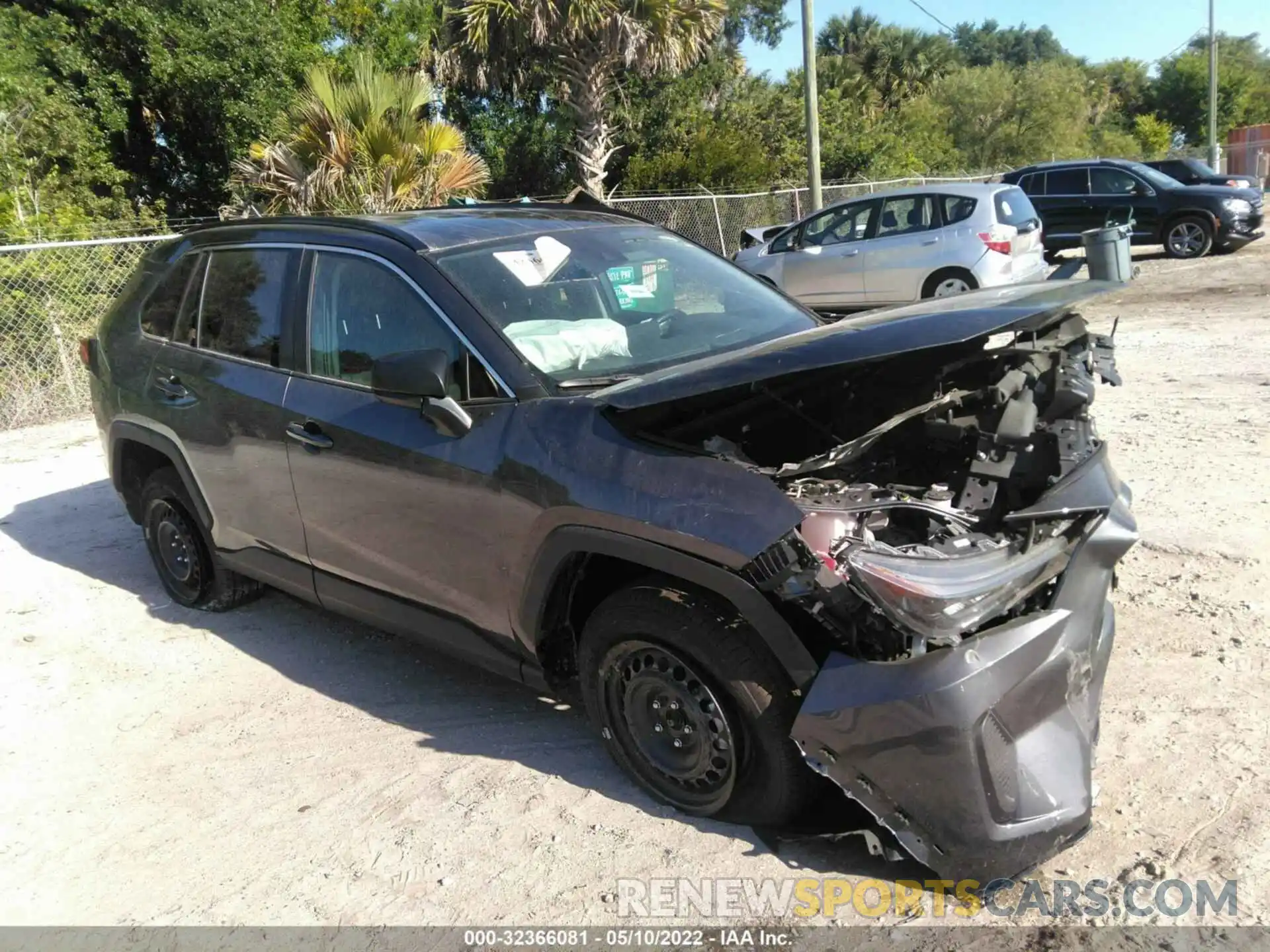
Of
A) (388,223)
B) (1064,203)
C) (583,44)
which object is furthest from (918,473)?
(583,44)

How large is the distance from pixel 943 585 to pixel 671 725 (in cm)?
100

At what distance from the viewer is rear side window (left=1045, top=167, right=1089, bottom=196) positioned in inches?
659

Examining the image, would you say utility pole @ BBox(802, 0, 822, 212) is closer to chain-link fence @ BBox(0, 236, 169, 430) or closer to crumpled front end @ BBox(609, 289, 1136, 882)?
chain-link fence @ BBox(0, 236, 169, 430)

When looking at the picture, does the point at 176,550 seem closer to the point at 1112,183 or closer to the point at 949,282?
the point at 949,282

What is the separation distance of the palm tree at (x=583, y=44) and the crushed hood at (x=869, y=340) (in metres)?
16.1

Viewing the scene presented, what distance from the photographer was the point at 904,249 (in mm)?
12117

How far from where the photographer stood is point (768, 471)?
2.75 metres

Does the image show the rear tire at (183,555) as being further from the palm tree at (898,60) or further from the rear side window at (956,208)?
the palm tree at (898,60)

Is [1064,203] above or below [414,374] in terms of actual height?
above

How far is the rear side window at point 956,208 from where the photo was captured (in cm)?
1169

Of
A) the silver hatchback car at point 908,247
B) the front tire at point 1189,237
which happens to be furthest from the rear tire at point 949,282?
the front tire at point 1189,237

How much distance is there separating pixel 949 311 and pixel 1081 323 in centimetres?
71

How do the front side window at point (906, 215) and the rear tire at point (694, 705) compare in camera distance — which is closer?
the rear tire at point (694, 705)

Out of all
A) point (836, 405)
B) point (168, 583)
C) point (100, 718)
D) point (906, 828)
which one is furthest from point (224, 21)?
point (906, 828)
